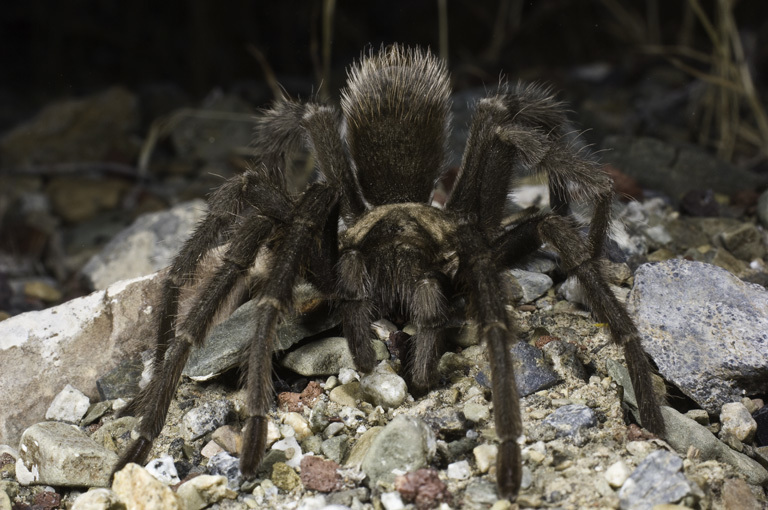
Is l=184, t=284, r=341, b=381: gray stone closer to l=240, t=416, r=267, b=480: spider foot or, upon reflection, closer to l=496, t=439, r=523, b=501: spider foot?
l=240, t=416, r=267, b=480: spider foot

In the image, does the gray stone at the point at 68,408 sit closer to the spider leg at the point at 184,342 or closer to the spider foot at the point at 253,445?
the spider leg at the point at 184,342

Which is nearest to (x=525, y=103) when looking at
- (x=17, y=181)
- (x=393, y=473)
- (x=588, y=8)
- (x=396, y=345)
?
(x=396, y=345)

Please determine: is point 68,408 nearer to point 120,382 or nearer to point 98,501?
point 120,382

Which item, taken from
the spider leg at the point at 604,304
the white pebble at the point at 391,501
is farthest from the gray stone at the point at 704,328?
the white pebble at the point at 391,501

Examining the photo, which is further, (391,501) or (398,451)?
(398,451)

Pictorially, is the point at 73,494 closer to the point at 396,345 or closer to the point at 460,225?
the point at 396,345

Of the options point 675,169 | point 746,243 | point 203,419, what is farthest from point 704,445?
point 675,169

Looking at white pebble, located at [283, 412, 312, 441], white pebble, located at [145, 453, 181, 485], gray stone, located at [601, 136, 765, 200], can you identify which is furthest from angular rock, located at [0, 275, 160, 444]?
gray stone, located at [601, 136, 765, 200]

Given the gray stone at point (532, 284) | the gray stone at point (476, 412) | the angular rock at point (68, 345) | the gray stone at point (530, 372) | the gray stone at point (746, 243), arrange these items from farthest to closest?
the gray stone at point (746, 243), the gray stone at point (532, 284), the angular rock at point (68, 345), the gray stone at point (530, 372), the gray stone at point (476, 412)
